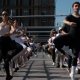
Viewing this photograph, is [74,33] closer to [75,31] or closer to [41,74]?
[75,31]

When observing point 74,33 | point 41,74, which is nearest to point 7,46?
point 74,33

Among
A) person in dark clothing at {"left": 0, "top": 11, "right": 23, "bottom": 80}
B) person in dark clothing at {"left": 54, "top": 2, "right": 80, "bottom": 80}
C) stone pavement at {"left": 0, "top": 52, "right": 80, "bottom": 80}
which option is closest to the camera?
person in dark clothing at {"left": 54, "top": 2, "right": 80, "bottom": 80}

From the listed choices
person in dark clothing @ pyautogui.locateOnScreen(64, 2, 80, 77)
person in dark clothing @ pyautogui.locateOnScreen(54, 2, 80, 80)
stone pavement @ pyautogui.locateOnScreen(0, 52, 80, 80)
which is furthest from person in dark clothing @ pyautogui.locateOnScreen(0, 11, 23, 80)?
person in dark clothing @ pyautogui.locateOnScreen(64, 2, 80, 77)

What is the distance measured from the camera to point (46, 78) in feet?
36.3

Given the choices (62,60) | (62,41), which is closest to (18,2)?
(62,60)

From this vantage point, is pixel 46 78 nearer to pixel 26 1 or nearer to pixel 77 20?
pixel 77 20

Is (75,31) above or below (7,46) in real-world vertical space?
above

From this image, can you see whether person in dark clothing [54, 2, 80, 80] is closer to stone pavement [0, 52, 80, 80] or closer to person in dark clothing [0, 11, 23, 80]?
person in dark clothing [0, 11, 23, 80]

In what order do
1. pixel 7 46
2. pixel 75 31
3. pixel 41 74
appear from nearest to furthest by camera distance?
pixel 75 31
pixel 7 46
pixel 41 74

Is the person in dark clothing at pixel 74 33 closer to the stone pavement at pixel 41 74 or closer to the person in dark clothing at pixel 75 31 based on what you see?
the person in dark clothing at pixel 75 31

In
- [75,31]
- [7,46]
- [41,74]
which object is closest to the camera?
[75,31]

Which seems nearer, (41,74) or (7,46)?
(7,46)

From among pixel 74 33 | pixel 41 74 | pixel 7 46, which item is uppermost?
pixel 74 33

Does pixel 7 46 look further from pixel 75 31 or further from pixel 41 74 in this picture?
pixel 41 74
